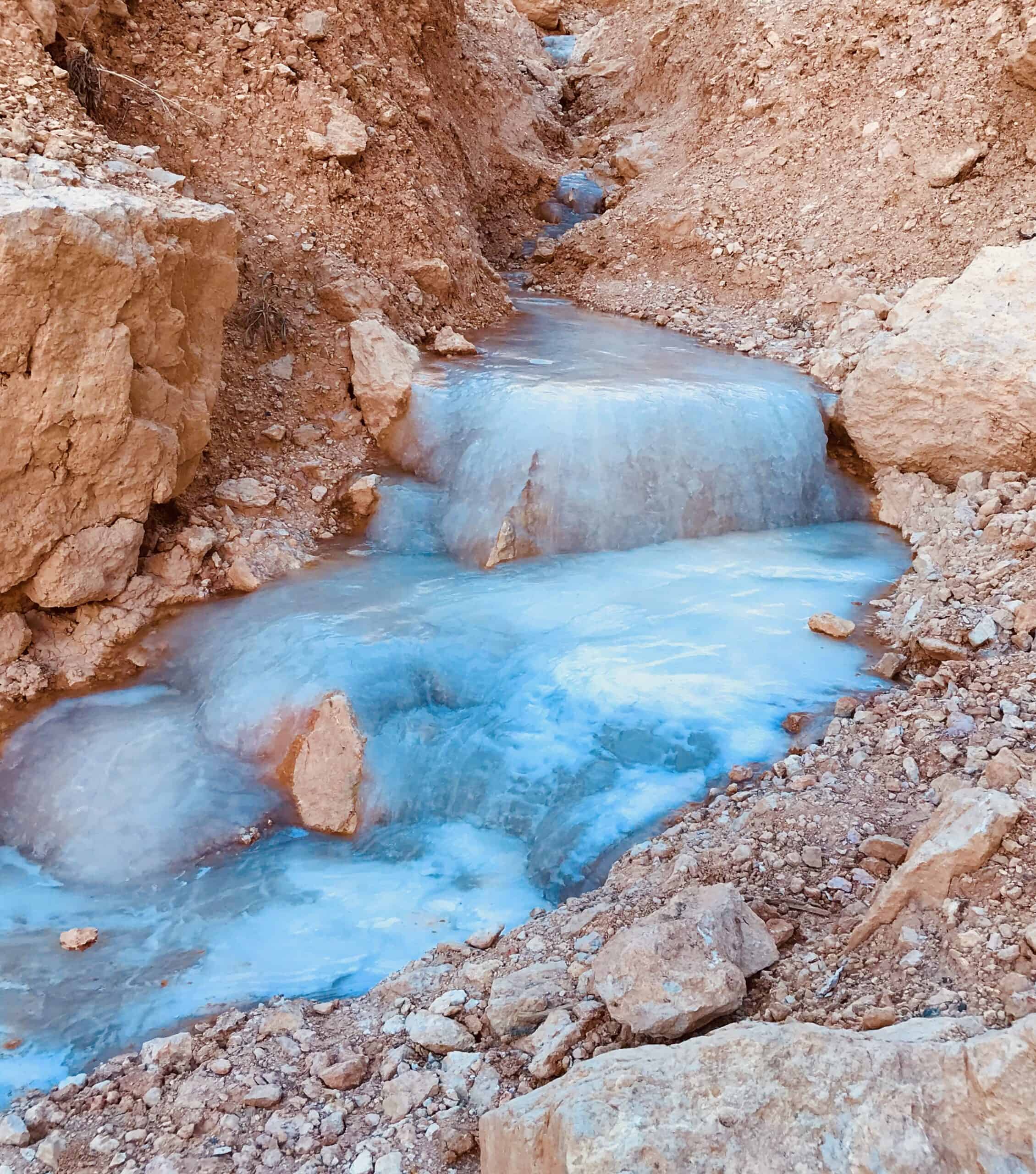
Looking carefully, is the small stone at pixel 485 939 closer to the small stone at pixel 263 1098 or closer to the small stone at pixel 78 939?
the small stone at pixel 263 1098

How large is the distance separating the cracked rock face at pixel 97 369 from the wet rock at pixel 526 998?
10.7 ft

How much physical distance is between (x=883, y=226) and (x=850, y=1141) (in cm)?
807

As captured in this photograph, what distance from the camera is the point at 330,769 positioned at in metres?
4.25

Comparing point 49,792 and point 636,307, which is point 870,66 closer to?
point 636,307

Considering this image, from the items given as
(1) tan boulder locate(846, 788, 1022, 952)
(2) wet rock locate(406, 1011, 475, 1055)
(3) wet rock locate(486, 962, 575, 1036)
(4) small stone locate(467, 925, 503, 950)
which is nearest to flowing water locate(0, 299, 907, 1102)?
(4) small stone locate(467, 925, 503, 950)

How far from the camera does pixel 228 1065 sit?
2.67 m

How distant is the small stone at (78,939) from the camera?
354cm

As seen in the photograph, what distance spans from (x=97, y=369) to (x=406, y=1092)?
3566 mm

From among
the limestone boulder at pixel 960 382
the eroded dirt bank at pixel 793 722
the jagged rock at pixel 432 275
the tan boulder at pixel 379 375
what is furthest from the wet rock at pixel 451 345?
the limestone boulder at pixel 960 382

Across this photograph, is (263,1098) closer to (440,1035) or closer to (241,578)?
(440,1035)

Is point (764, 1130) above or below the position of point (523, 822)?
above

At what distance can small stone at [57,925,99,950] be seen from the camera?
354 centimetres

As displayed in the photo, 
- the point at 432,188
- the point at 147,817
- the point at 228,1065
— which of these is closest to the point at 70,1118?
the point at 228,1065

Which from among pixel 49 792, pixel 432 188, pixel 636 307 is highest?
pixel 432 188
